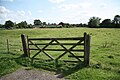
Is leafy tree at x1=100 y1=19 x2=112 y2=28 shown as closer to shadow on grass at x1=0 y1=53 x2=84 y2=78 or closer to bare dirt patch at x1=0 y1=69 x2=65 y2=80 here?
shadow on grass at x1=0 y1=53 x2=84 y2=78

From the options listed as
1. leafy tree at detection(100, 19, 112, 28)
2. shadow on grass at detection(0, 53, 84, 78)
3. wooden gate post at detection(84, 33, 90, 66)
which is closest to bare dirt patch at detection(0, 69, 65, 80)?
shadow on grass at detection(0, 53, 84, 78)

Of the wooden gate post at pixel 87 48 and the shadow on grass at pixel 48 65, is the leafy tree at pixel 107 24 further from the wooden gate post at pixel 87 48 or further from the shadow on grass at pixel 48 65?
the wooden gate post at pixel 87 48

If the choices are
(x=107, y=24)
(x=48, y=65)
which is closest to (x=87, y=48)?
(x=48, y=65)

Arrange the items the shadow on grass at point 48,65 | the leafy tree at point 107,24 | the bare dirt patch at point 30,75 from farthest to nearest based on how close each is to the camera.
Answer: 1. the leafy tree at point 107,24
2. the shadow on grass at point 48,65
3. the bare dirt patch at point 30,75

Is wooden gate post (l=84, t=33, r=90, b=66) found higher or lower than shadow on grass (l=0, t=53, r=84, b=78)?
higher

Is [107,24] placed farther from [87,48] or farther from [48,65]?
[48,65]

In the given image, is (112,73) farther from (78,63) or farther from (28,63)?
(28,63)

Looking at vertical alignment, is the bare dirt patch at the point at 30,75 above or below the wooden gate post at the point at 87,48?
below

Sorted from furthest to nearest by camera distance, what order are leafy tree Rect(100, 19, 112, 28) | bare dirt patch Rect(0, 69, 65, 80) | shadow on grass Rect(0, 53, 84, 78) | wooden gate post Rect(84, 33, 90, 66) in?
leafy tree Rect(100, 19, 112, 28) → wooden gate post Rect(84, 33, 90, 66) → shadow on grass Rect(0, 53, 84, 78) → bare dirt patch Rect(0, 69, 65, 80)

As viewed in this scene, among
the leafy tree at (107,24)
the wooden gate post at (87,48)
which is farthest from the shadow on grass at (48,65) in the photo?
the leafy tree at (107,24)

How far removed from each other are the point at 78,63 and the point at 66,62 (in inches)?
33.3

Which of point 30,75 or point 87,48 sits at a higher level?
point 87,48

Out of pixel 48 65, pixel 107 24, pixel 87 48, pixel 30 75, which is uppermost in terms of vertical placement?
pixel 107 24

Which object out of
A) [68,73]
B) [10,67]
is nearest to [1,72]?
[10,67]
